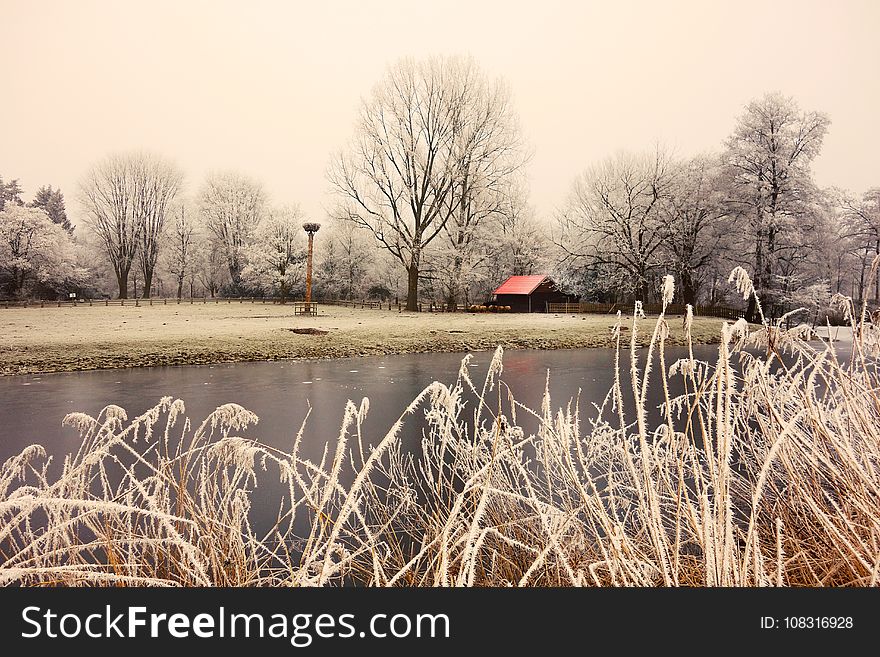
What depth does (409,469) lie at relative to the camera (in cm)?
248

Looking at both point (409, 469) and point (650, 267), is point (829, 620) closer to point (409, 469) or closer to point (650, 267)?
point (409, 469)

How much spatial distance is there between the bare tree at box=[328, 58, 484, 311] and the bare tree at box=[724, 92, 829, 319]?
9.28ft

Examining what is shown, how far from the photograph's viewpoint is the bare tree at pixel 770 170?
145 inches

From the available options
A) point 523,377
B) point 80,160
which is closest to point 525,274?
point 523,377

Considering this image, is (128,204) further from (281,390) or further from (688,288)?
(688,288)

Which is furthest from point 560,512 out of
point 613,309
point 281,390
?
point 613,309

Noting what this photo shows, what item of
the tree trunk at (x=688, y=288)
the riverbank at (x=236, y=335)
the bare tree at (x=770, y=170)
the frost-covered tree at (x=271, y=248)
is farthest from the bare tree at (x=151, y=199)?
the bare tree at (x=770, y=170)

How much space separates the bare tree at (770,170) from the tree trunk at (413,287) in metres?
6.90

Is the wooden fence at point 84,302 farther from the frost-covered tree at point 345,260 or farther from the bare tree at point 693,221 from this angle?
the frost-covered tree at point 345,260

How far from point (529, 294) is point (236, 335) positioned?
4.00m

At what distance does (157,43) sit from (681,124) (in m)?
4.18

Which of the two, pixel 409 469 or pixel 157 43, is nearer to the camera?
pixel 409 469

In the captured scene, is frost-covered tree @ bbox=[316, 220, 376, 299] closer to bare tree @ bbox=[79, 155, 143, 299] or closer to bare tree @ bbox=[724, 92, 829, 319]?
bare tree @ bbox=[79, 155, 143, 299]

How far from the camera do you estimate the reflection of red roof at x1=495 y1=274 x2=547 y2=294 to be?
695cm
